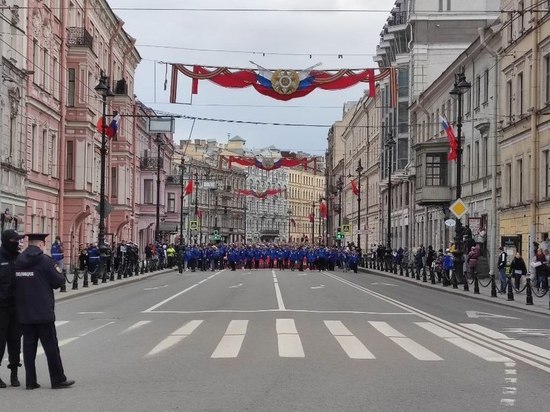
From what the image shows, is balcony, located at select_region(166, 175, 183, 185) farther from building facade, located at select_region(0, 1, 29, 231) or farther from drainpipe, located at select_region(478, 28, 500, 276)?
building facade, located at select_region(0, 1, 29, 231)

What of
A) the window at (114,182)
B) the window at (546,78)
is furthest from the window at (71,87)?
the window at (546,78)

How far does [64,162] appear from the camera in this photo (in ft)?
157

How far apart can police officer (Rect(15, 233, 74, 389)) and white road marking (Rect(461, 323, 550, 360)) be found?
7.35 m

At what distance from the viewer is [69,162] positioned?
4881 centimetres

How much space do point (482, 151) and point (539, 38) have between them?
12.2 metres

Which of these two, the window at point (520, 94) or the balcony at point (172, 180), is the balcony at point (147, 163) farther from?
the window at point (520, 94)

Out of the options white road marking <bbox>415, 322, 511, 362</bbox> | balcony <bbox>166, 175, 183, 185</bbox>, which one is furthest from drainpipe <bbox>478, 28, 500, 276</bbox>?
balcony <bbox>166, 175, 183, 185</bbox>

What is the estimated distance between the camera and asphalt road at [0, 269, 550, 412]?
32.3 feet

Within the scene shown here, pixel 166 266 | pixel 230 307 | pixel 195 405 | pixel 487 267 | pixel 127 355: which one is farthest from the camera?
pixel 166 266

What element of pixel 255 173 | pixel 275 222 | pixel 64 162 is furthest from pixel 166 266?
pixel 275 222

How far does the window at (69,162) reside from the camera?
48.5m

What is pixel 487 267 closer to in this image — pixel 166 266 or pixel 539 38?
pixel 539 38

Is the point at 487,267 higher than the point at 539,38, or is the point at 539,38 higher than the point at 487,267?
the point at 539,38

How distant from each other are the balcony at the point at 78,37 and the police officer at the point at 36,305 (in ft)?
127
